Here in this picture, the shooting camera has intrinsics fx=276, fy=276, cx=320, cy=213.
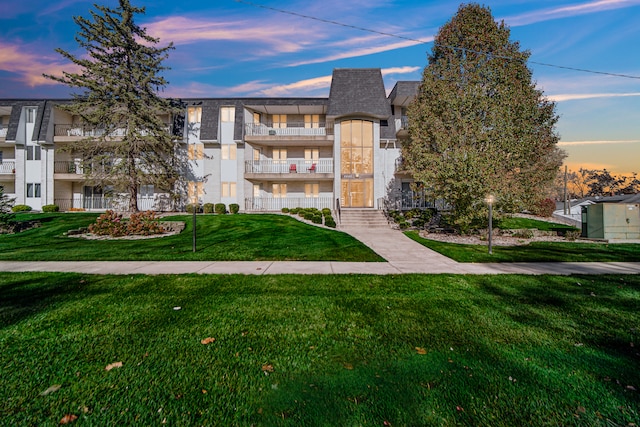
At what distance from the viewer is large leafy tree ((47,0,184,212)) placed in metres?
18.1

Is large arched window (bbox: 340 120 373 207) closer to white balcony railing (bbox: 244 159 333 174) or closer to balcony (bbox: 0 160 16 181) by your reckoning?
white balcony railing (bbox: 244 159 333 174)

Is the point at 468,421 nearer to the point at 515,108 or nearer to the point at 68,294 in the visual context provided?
the point at 68,294

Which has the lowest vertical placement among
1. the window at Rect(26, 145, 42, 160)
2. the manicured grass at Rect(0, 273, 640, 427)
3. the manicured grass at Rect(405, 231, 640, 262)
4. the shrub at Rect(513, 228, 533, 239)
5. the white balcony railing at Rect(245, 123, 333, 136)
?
the manicured grass at Rect(0, 273, 640, 427)

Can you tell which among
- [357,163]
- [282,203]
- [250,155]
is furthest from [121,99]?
[357,163]

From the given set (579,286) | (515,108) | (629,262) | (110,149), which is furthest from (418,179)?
(110,149)

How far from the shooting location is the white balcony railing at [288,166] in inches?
888

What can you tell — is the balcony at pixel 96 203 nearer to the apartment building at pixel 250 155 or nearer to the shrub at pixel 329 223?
the apartment building at pixel 250 155

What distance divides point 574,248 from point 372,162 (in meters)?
13.0

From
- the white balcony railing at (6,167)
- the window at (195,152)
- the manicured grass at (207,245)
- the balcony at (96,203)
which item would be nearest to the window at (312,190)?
the manicured grass at (207,245)

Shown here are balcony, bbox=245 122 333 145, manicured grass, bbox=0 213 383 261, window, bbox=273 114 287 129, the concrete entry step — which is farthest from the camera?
window, bbox=273 114 287 129

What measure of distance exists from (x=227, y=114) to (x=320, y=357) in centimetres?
2384

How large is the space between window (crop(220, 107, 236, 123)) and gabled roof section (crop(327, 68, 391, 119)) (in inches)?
328

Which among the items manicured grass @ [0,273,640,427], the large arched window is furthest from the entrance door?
manicured grass @ [0,273,640,427]

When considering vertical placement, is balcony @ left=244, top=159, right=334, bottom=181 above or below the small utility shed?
above
